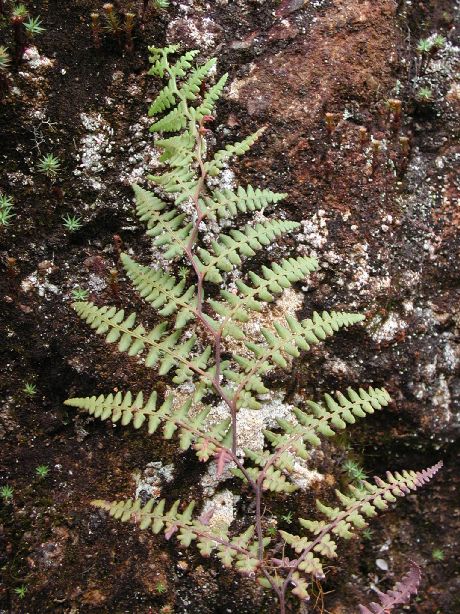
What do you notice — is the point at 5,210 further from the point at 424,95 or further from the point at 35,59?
the point at 424,95

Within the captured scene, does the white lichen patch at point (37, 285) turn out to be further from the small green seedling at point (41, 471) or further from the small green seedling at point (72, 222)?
the small green seedling at point (41, 471)

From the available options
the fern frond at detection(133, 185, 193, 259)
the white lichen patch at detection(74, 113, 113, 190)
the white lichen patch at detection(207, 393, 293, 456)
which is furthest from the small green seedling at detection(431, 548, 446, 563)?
the white lichen patch at detection(74, 113, 113, 190)

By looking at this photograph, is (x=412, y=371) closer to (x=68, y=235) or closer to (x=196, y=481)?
Answer: (x=196, y=481)

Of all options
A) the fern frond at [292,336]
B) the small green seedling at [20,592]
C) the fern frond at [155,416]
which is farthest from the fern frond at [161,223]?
the small green seedling at [20,592]

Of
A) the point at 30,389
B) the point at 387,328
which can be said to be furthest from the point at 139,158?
the point at 387,328

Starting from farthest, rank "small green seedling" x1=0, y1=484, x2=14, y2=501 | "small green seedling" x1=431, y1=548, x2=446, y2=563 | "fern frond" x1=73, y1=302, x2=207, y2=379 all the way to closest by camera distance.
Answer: "small green seedling" x1=431, y1=548, x2=446, y2=563 → "small green seedling" x1=0, y1=484, x2=14, y2=501 → "fern frond" x1=73, y1=302, x2=207, y2=379

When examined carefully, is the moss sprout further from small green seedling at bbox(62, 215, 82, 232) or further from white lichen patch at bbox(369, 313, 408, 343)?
white lichen patch at bbox(369, 313, 408, 343)
